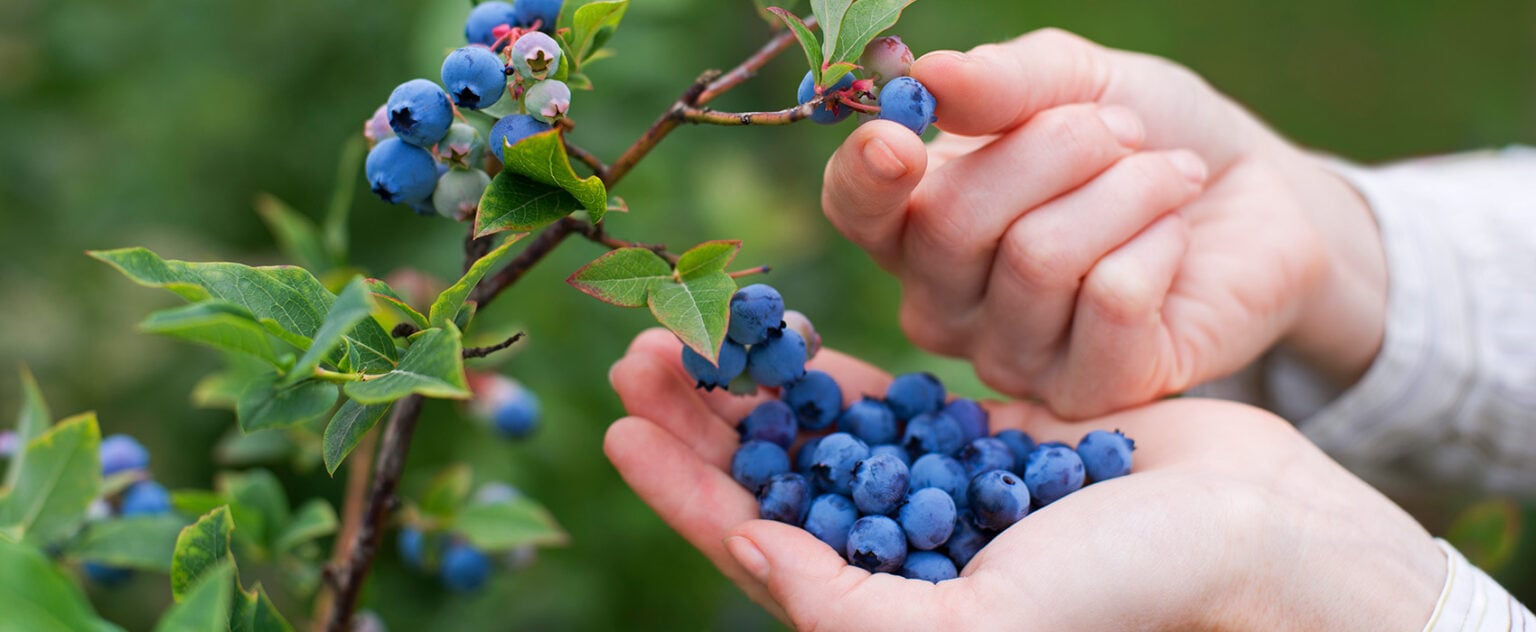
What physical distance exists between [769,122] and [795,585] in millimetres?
384

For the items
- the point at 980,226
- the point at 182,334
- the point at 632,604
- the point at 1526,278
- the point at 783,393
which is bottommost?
the point at 632,604

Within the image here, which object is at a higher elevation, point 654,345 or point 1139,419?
point 654,345

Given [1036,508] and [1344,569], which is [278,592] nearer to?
[1036,508]

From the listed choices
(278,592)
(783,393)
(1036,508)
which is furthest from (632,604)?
(1036,508)

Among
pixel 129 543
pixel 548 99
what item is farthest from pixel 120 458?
pixel 548 99

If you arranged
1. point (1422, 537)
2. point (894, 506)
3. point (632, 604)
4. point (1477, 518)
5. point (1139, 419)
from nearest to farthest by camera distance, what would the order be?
point (894, 506)
point (1422, 537)
point (1139, 419)
point (1477, 518)
point (632, 604)

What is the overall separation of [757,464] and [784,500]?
0.22 feet

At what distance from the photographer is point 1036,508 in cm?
106

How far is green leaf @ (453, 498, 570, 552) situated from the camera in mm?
1200

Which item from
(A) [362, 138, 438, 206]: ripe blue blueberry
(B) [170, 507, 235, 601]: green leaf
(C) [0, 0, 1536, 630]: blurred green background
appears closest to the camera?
(B) [170, 507, 235, 601]: green leaf

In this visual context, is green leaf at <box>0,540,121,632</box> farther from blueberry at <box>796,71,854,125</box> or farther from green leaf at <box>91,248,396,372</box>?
blueberry at <box>796,71,854,125</box>

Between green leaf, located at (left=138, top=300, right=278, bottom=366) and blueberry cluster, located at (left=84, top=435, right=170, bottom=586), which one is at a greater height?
green leaf, located at (left=138, top=300, right=278, bottom=366)

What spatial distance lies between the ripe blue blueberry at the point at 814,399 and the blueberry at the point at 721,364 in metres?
0.13

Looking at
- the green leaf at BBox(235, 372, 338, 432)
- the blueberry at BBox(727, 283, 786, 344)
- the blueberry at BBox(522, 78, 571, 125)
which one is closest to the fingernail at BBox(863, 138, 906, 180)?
the blueberry at BBox(727, 283, 786, 344)
